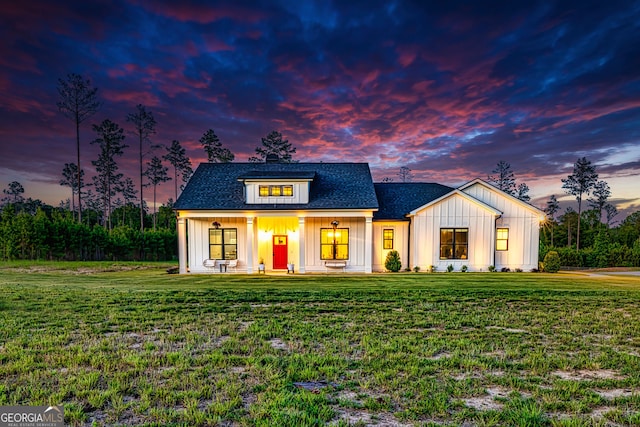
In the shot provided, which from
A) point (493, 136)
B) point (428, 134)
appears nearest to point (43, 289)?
point (428, 134)

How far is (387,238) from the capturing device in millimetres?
16922

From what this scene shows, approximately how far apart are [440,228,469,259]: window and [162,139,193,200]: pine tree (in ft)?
114

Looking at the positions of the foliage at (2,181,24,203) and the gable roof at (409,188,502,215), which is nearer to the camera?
the gable roof at (409,188,502,215)

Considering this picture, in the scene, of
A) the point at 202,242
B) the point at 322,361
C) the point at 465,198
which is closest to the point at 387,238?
the point at 465,198

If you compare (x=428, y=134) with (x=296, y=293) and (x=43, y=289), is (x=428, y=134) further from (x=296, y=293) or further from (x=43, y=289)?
(x=43, y=289)

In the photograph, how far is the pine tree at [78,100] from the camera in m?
28.6

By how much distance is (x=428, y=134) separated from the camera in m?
22.4

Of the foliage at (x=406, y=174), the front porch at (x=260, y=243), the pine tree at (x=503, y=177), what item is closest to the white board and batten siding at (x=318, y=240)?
the front porch at (x=260, y=243)

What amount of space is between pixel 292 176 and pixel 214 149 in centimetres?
2466

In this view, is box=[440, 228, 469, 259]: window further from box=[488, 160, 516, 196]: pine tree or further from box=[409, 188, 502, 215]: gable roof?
box=[488, 160, 516, 196]: pine tree

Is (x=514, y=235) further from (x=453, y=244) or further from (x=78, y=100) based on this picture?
(x=78, y=100)

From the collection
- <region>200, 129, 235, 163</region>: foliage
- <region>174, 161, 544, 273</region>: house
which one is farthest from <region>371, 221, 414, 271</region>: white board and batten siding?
<region>200, 129, 235, 163</region>: foliage

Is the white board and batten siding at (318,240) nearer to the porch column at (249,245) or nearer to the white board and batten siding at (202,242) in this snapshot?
the porch column at (249,245)

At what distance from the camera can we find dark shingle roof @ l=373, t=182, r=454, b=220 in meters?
17.1
